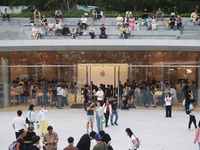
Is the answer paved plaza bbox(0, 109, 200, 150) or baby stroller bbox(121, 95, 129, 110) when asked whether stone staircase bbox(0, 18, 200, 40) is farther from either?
paved plaza bbox(0, 109, 200, 150)

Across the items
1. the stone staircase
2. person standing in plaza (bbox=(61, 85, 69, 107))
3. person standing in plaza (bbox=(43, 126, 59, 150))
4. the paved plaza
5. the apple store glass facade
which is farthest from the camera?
the apple store glass facade

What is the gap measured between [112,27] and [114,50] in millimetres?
2473

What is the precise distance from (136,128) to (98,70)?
7986 millimetres

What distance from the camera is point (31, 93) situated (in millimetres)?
21391

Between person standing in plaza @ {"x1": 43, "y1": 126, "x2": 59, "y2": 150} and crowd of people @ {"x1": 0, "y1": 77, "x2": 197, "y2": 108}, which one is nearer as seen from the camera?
person standing in plaza @ {"x1": 43, "y1": 126, "x2": 59, "y2": 150}

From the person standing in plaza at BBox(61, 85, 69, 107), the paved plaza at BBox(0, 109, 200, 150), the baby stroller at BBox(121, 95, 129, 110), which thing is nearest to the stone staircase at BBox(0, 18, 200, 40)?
the person standing in plaza at BBox(61, 85, 69, 107)

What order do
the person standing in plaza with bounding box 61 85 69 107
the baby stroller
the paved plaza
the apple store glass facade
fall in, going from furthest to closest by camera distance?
the apple store glass facade → the person standing in plaza with bounding box 61 85 69 107 → the baby stroller → the paved plaza

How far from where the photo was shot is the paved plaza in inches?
470

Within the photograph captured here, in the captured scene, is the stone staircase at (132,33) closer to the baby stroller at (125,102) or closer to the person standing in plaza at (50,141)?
the baby stroller at (125,102)

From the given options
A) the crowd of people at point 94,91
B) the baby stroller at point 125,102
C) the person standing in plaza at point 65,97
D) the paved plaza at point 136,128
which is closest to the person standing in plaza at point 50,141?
the paved plaza at point 136,128

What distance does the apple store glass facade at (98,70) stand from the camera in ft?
71.5

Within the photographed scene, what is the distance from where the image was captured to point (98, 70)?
22.0 metres

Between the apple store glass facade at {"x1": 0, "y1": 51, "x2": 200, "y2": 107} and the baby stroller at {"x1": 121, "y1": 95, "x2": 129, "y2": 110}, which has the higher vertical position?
the apple store glass facade at {"x1": 0, "y1": 51, "x2": 200, "y2": 107}

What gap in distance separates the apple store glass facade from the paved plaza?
214 centimetres
